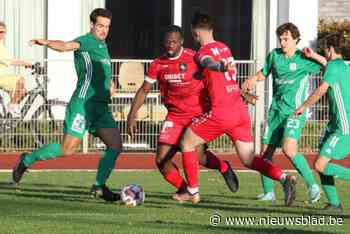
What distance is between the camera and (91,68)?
15.2 metres

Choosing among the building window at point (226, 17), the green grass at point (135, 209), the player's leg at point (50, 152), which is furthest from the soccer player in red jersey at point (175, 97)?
the building window at point (226, 17)

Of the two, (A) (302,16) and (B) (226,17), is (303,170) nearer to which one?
(A) (302,16)

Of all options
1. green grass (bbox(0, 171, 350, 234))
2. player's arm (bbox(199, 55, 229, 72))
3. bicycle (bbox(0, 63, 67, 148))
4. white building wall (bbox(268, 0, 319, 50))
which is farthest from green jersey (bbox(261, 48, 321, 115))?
white building wall (bbox(268, 0, 319, 50))

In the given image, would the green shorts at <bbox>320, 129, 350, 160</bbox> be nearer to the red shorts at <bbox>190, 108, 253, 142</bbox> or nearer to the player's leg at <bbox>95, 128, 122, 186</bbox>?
the red shorts at <bbox>190, 108, 253, 142</bbox>

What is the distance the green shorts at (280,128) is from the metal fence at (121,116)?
686cm

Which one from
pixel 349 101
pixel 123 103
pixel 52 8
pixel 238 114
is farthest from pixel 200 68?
pixel 52 8

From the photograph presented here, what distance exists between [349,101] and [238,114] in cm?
121

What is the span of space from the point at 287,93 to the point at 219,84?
4.92 feet

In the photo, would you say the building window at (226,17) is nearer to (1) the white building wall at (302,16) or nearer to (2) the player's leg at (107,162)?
(1) the white building wall at (302,16)

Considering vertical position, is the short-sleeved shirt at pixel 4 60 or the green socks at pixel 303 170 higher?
the short-sleeved shirt at pixel 4 60

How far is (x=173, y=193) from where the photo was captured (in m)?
16.3

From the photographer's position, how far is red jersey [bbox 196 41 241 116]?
46.7ft

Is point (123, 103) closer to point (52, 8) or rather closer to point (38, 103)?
point (38, 103)

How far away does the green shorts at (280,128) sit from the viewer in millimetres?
15406
